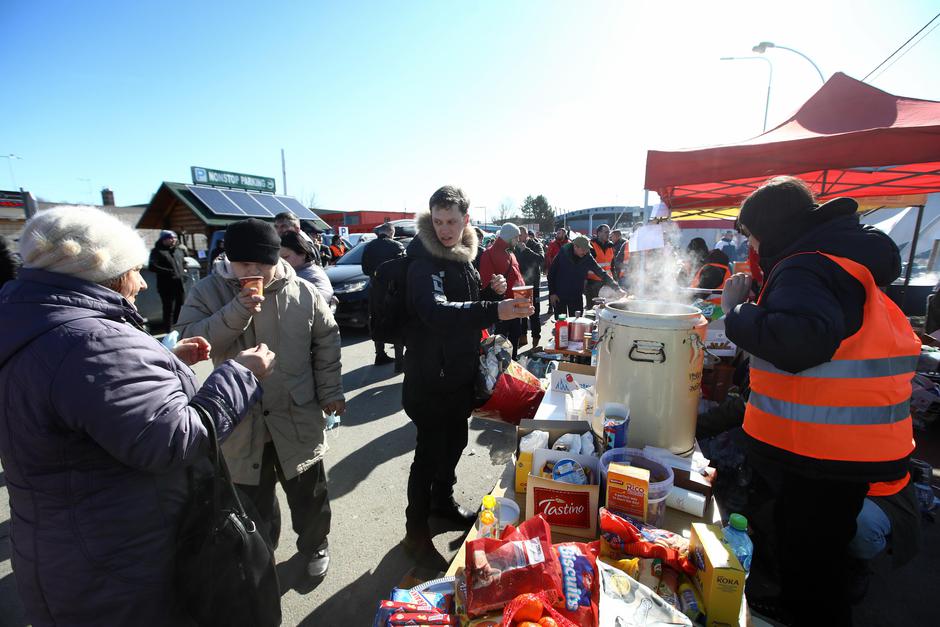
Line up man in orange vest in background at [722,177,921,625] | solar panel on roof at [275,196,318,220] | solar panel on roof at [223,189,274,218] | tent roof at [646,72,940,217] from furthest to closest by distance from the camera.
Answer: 1. solar panel on roof at [275,196,318,220]
2. solar panel on roof at [223,189,274,218]
3. tent roof at [646,72,940,217]
4. man in orange vest in background at [722,177,921,625]

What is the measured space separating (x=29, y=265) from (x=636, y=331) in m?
1.88

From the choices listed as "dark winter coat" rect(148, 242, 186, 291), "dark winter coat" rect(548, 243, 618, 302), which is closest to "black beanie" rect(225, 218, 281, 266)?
"dark winter coat" rect(548, 243, 618, 302)

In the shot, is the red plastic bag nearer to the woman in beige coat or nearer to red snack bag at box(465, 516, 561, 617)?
the woman in beige coat

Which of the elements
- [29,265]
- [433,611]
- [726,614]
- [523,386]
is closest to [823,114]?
[523,386]

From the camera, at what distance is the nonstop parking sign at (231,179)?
24.2 m

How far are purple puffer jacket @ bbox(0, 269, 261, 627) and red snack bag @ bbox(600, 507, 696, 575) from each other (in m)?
1.19

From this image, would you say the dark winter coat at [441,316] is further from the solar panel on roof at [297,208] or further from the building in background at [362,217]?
the building in background at [362,217]

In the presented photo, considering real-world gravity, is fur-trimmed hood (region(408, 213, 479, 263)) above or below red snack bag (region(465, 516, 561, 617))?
above

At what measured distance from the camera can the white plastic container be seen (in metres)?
1.58

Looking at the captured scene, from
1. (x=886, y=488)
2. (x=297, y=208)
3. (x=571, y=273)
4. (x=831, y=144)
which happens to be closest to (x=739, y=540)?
(x=886, y=488)

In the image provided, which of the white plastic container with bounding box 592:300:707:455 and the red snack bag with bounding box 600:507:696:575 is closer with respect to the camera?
the red snack bag with bounding box 600:507:696:575

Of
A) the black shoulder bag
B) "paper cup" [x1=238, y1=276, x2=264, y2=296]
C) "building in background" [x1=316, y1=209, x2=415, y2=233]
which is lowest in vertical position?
the black shoulder bag

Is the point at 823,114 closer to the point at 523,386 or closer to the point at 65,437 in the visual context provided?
the point at 523,386

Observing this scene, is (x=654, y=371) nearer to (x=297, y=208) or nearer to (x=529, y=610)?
(x=529, y=610)
